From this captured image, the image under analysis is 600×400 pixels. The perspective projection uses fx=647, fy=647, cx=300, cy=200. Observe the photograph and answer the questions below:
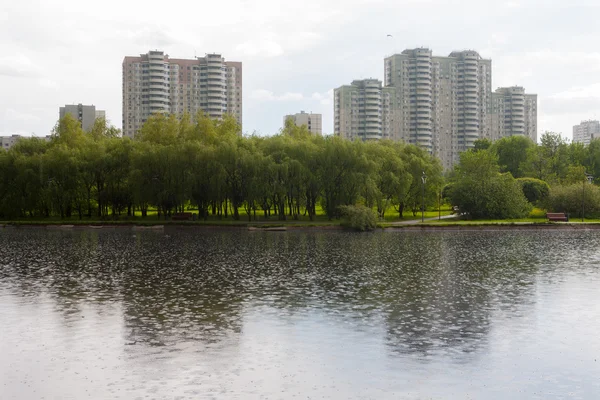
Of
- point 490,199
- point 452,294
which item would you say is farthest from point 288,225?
point 452,294

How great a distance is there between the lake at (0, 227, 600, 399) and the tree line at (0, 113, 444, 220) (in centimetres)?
3595

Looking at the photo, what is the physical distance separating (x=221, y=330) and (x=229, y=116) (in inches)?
3467

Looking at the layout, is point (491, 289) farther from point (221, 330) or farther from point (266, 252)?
point (266, 252)

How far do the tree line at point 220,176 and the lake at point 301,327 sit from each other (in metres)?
36.0

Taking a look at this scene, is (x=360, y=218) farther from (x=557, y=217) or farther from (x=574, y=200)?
(x=574, y=200)

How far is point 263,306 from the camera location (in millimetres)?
25250

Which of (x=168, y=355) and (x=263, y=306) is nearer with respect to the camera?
(x=168, y=355)

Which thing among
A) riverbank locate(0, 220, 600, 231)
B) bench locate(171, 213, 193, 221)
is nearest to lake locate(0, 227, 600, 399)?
riverbank locate(0, 220, 600, 231)

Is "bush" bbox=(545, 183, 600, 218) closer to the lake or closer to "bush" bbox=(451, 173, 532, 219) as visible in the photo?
"bush" bbox=(451, 173, 532, 219)

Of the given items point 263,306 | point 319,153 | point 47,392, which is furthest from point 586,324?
point 319,153

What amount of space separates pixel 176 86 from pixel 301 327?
175 metres

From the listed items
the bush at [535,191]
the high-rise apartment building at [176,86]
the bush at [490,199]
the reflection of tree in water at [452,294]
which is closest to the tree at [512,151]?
the bush at [535,191]

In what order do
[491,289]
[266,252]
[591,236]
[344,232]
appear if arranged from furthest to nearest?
[344,232], [591,236], [266,252], [491,289]

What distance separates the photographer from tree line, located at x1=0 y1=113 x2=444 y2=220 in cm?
7944
